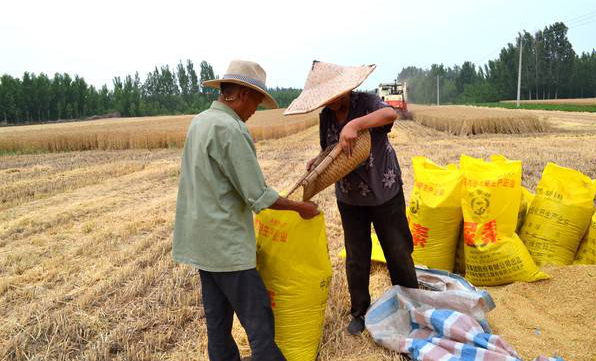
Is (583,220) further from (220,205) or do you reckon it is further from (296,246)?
(220,205)

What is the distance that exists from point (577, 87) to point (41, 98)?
6968cm

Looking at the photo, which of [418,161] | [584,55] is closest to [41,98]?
[418,161]

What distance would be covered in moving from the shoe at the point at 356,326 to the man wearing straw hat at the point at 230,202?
27.5 inches

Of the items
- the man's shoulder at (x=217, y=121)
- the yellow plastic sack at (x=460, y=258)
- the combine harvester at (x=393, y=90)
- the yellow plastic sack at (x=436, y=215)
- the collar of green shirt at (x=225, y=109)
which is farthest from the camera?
the combine harvester at (x=393, y=90)

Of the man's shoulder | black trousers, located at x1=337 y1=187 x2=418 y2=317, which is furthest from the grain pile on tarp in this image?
Answer: the man's shoulder

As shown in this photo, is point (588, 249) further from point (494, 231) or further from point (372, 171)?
Answer: point (372, 171)

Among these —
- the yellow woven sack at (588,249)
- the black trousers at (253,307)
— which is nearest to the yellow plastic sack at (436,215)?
the yellow woven sack at (588,249)

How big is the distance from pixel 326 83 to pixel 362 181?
561 millimetres

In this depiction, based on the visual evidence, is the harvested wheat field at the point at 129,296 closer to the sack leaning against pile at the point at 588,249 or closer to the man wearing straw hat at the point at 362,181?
the sack leaning against pile at the point at 588,249

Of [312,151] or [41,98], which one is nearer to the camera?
[312,151]

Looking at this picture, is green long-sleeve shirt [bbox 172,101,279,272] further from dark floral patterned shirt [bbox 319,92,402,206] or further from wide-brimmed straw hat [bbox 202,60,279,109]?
dark floral patterned shirt [bbox 319,92,402,206]

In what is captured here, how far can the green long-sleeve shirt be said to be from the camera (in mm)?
1601

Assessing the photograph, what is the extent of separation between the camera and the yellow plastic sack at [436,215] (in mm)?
2902

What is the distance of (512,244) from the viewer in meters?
2.76
